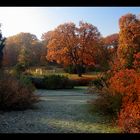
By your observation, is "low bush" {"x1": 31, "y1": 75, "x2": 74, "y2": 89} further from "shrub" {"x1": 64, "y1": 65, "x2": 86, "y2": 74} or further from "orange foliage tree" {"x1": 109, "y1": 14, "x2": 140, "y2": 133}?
"shrub" {"x1": 64, "y1": 65, "x2": 86, "y2": 74}

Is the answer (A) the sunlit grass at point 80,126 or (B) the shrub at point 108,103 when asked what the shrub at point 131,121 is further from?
(B) the shrub at point 108,103

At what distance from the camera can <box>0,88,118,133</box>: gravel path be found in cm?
654

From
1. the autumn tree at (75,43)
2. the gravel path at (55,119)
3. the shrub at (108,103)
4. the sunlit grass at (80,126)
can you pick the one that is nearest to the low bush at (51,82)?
the gravel path at (55,119)

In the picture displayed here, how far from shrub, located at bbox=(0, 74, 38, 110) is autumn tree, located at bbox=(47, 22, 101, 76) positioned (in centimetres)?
149

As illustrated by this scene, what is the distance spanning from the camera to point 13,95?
28.6 feet

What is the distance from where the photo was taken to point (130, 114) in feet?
20.8

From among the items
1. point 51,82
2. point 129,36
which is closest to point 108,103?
point 129,36

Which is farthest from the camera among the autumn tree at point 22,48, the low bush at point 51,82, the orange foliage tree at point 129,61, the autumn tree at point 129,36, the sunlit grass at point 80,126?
the low bush at point 51,82

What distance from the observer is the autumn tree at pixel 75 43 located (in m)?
7.14

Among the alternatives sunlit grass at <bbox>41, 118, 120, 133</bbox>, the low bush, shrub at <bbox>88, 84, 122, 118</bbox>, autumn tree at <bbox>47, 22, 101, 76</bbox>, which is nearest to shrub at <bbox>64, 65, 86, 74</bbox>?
autumn tree at <bbox>47, 22, 101, 76</bbox>

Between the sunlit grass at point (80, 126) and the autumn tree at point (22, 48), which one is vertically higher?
the autumn tree at point (22, 48)

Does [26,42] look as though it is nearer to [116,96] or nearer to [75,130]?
[75,130]

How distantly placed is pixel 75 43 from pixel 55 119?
5.59 ft

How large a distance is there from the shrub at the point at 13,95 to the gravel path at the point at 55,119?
0.24 metres
